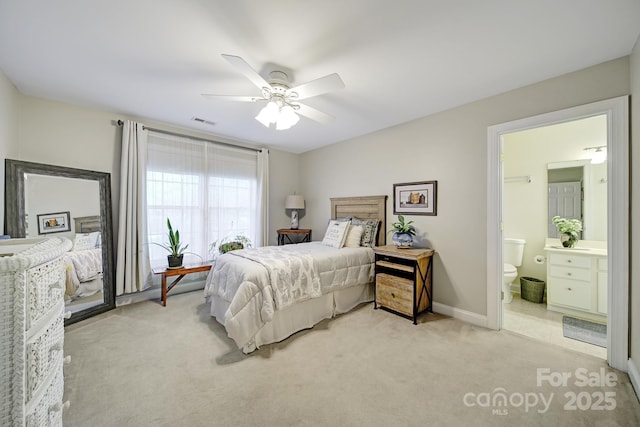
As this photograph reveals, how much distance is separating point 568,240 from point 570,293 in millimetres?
643

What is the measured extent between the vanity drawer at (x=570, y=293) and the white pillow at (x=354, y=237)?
2.43 metres

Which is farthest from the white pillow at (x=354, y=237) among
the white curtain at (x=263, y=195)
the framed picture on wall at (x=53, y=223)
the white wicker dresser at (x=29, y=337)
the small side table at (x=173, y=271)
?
the framed picture on wall at (x=53, y=223)

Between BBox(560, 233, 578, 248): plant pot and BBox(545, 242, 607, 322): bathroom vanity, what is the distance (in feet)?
0.19

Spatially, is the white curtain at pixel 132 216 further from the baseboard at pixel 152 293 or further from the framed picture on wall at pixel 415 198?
the framed picture on wall at pixel 415 198

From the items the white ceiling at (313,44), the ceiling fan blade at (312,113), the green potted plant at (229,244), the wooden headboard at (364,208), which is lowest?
the green potted plant at (229,244)

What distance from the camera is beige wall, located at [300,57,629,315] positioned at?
2064mm

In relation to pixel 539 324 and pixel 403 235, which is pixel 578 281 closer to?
pixel 539 324

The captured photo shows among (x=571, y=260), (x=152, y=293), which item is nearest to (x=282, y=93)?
(x=152, y=293)

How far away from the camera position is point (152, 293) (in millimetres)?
3363

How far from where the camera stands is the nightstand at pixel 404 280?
8.74 feet

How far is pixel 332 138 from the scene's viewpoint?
13.1 feet

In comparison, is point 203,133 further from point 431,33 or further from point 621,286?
point 621,286

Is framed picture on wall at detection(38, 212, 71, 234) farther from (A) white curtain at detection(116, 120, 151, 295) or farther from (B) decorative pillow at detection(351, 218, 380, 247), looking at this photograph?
(B) decorative pillow at detection(351, 218, 380, 247)

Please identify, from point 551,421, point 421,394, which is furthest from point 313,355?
point 551,421
